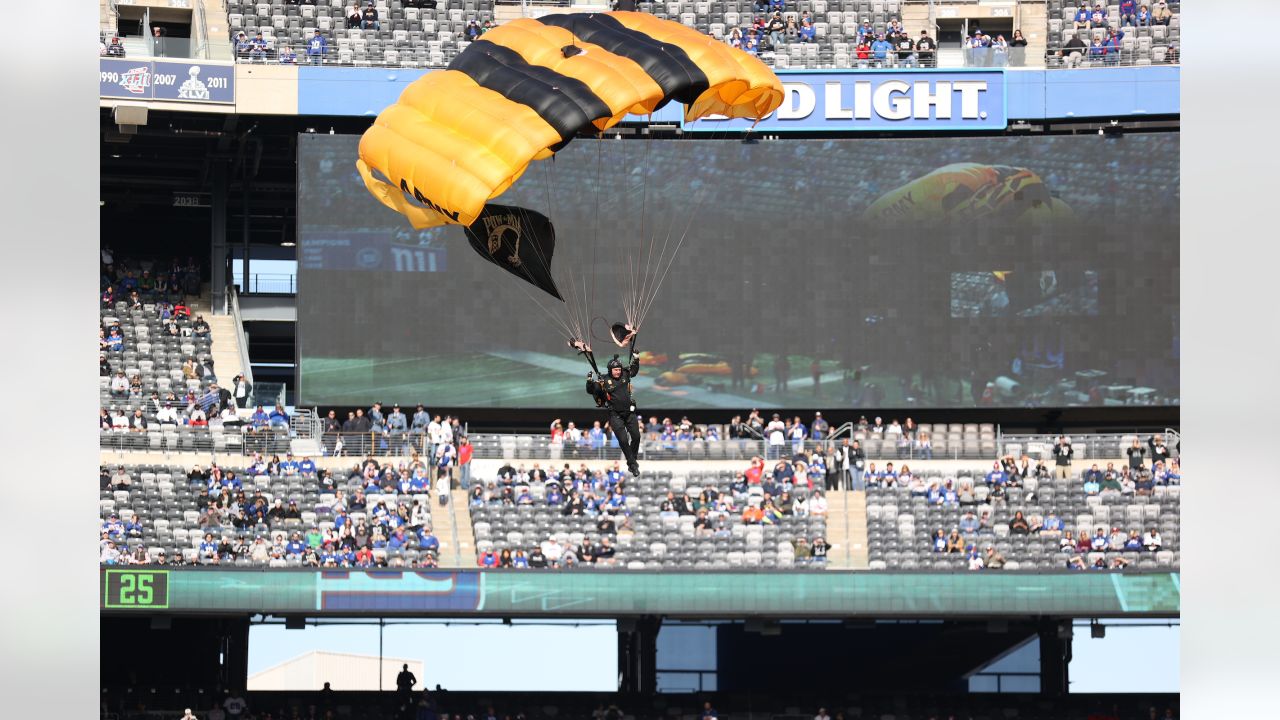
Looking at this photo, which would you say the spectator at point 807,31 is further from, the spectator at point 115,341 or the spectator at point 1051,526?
the spectator at point 115,341

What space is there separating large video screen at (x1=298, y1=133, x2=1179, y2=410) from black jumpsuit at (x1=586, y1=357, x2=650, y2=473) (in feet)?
55.0

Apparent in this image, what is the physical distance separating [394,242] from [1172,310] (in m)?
15.7

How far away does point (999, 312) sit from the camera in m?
35.3

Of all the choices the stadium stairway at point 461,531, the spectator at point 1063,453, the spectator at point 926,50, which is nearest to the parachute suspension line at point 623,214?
the stadium stairway at point 461,531

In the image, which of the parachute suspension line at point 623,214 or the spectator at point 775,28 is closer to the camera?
the parachute suspension line at point 623,214

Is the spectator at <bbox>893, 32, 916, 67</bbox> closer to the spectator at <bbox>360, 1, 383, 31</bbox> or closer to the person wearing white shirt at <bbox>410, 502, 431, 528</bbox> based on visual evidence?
the spectator at <bbox>360, 1, 383, 31</bbox>

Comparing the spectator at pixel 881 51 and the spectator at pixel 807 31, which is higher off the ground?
the spectator at pixel 807 31

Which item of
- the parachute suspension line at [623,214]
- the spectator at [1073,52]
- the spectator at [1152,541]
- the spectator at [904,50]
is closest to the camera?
the spectator at [1152,541]

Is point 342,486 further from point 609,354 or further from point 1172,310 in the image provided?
point 1172,310

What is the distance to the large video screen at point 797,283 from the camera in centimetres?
3500

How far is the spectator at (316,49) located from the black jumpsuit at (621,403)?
19523 mm

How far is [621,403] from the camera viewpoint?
1756 cm

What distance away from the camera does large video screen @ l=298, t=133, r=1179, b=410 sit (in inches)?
1378

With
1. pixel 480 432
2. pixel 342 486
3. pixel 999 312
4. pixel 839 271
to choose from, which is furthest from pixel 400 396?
pixel 999 312
